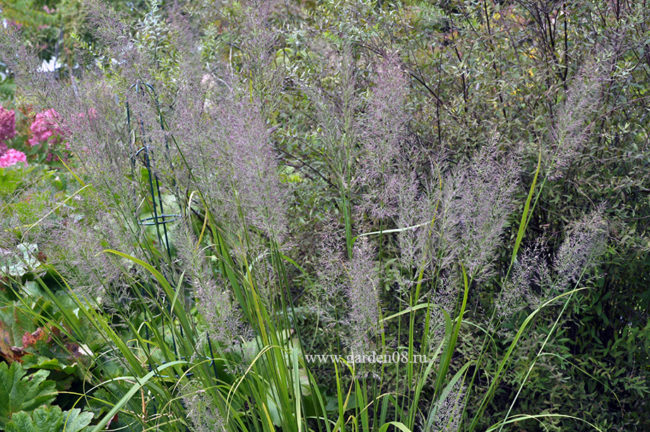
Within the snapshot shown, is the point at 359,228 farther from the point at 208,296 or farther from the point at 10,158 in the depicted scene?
the point at 10,158

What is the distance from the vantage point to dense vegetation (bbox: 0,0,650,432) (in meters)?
1.51

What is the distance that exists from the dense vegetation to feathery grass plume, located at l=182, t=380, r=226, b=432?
0.4 inches

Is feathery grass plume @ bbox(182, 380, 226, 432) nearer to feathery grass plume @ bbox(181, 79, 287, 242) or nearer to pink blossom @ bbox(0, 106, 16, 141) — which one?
feathery grass plume @ bbox(181, 79, 287, 242)

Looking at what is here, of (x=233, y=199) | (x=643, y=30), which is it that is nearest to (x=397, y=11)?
(x=643, y=30)

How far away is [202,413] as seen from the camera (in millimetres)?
1548

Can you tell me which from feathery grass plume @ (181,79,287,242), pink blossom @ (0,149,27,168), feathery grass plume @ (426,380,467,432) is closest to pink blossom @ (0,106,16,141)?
pink blossom @ (0,149,27,168)

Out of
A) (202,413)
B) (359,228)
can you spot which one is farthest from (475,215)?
(202,413)

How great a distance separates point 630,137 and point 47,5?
1102cm

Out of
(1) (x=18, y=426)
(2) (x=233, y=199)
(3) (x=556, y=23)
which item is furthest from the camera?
(3) (x=556, y=23)

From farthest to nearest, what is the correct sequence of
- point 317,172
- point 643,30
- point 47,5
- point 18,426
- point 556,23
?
point 47,5, point 317,172, point 556,23, point 643,30, point 18,426

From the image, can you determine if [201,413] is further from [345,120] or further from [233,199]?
[345,120]

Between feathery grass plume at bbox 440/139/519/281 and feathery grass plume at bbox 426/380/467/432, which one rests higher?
feathery grass plume at bbox 440/139/519/281

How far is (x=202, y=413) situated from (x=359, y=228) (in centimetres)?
70

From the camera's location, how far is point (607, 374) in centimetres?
217
